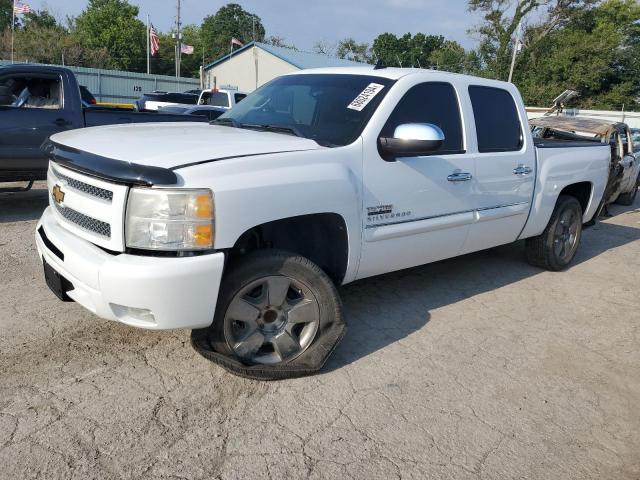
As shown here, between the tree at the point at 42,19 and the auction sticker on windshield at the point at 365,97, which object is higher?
the tree at the point at 42,19

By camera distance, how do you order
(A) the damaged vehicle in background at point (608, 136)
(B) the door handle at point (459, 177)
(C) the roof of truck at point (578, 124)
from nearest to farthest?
Result: 1. (B) the door handle at point (459, 177)
2. (A) the damaged vehicle in background at point (608, 136)
3. (C) the roof of truck at point (578, 124)

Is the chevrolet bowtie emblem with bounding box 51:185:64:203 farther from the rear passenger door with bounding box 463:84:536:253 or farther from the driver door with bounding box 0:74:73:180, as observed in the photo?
the driver door with bounding box 0:74:73:180

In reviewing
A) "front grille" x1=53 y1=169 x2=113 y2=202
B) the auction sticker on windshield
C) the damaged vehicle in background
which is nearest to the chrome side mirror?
the auction sticker on windshield

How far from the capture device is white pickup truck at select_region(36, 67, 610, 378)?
8.61 ft

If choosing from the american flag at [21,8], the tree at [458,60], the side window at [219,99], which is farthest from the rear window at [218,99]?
the tree at [458,60]

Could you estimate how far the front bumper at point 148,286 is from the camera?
2.56 m

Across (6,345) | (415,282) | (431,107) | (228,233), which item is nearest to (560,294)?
(415,282)

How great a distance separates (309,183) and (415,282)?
2.30 meters

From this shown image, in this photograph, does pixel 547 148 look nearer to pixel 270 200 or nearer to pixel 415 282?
pixel 415 282

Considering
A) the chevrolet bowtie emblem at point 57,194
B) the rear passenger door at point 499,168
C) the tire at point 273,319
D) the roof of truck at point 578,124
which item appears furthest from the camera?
the roof of truck at point 578,124

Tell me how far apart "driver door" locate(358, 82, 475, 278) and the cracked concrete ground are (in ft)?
1.93

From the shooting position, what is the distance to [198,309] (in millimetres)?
2707

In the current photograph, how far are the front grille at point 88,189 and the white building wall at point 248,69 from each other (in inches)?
1478

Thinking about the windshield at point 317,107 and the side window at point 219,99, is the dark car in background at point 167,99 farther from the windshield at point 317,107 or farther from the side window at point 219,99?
the windshield at point 317,107
